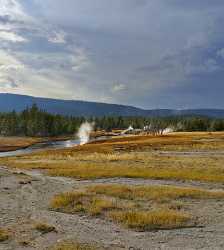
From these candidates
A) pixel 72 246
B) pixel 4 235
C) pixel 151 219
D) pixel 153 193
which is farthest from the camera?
pixel 153 193

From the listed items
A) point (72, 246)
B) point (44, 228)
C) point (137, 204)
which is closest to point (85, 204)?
point (137, 204)

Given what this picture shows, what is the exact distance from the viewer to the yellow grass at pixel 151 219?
22.2 meters

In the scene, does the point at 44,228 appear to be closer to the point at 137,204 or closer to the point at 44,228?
the point at 44,228

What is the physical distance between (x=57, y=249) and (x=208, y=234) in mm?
8375

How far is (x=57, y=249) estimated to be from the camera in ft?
57.5

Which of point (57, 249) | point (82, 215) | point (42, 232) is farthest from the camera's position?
point (82, 215)

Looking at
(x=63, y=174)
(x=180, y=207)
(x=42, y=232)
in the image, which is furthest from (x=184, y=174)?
(x=42, y=232)

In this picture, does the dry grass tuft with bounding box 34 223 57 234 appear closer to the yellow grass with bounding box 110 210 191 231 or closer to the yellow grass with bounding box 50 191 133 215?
the yellow grass with bounding box 110 210 191 231

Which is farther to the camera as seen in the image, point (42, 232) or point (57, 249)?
point (42, 232)

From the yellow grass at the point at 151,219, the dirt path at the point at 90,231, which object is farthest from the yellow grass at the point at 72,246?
the yellow grass at the point at 151,219

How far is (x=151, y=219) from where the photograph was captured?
22.9 m

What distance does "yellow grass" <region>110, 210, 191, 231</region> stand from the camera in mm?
22191

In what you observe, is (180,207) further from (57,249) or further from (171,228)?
(57,249)

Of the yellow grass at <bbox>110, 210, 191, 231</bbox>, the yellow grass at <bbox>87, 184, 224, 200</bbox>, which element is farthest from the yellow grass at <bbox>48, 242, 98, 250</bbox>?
the yellow grass at <bbox>87, 184, 224, 200</bbox>
